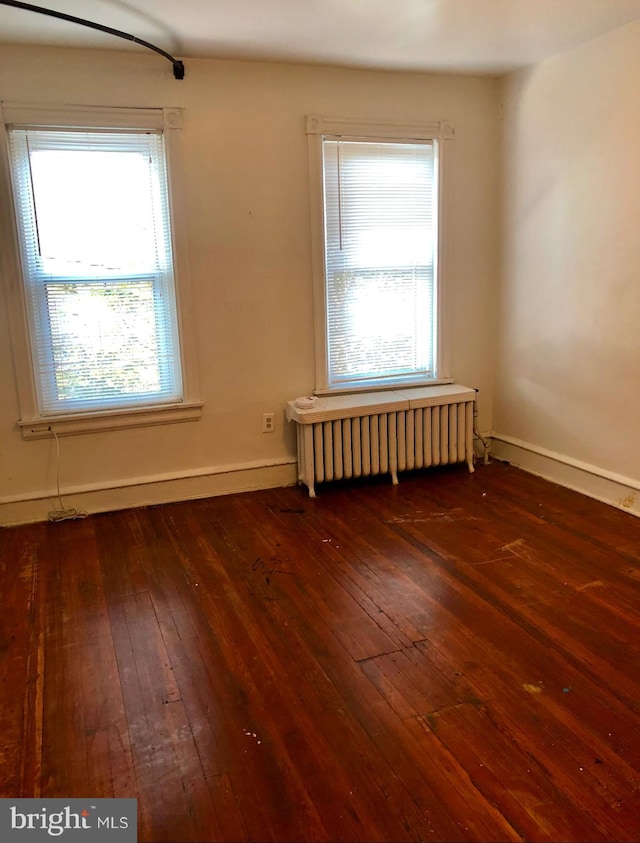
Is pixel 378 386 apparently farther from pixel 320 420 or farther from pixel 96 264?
pixel 96 264

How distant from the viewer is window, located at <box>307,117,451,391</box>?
4258mm

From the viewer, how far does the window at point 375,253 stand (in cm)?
426

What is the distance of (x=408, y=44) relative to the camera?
12.3ft

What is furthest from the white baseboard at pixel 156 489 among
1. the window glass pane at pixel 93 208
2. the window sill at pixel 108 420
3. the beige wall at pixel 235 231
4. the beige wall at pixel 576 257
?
the beige wall at pixel 576 257

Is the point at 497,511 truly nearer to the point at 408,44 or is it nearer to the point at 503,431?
the point at 503,431

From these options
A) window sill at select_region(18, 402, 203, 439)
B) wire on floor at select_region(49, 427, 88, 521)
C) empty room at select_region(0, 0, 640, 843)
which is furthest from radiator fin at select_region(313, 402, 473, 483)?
wire on floor at select_region(49, 427, 88, 521)

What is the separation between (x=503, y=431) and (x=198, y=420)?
2.24 meters

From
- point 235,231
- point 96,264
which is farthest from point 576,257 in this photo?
point 96,264

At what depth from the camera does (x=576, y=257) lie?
4.04 m

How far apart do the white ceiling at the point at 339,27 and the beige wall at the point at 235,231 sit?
16 centimetres

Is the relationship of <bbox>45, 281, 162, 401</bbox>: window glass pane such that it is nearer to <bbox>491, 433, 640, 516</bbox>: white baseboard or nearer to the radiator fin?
the radiator fin

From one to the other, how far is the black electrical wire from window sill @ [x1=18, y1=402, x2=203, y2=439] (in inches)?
76.5

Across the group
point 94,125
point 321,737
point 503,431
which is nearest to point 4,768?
point 321,737

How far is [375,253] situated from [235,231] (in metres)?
0.96
